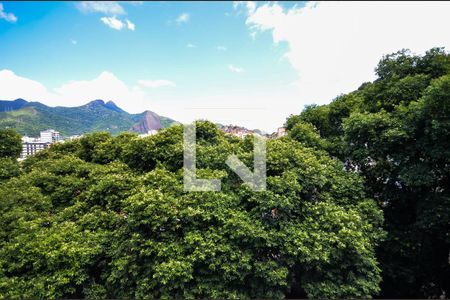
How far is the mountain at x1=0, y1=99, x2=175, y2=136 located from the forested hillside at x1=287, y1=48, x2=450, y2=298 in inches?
2085

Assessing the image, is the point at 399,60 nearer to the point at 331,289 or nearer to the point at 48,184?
the point at 331,289

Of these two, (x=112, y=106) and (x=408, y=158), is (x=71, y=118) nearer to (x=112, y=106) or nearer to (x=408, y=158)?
(x=112, y=106)

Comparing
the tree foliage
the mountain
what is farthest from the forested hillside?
the mountain

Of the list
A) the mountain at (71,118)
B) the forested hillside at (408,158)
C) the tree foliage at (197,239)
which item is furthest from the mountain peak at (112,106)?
the forested hillside at (408,158)

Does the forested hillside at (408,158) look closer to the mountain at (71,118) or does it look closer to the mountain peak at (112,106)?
the mountain at (71,118)

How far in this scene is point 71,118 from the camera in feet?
315

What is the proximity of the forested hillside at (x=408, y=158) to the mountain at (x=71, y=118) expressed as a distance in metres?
53.0

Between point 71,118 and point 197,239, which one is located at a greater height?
point 71,118

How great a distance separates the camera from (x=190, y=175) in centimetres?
862

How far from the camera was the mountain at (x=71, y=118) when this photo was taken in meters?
A: 77.7

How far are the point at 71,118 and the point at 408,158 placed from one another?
10885 centimetres

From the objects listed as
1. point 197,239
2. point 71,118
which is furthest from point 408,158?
point 71,118

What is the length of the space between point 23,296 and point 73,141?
11.4m

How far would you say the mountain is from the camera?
7769 centimetres
